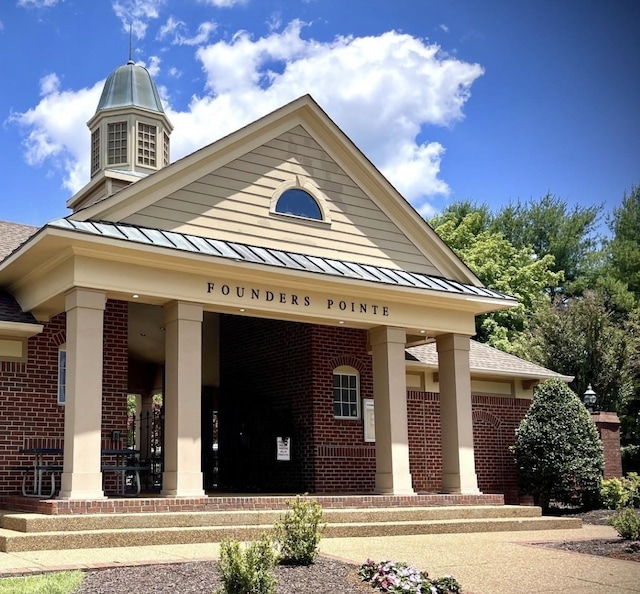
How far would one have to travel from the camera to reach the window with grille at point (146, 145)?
19938 millimetres

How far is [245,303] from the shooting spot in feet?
46.6

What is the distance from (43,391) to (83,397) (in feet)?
8.74

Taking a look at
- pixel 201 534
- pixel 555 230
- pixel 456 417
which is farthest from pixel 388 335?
pixel 555 230

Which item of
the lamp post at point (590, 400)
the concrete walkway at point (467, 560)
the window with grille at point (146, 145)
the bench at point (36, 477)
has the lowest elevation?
the concrete walkway at point (467, 560)

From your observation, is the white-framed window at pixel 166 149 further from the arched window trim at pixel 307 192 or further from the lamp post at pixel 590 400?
the lamp post at pixel 590 400

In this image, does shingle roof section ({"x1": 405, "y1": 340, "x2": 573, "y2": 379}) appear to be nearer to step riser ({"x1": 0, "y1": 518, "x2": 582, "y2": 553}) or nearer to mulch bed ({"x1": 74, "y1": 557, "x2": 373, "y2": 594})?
step riser ({"x1": 0, "y1": 518, "x2": 582, "y2": 553})

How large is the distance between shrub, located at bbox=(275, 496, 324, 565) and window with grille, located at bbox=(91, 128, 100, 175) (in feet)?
42.6

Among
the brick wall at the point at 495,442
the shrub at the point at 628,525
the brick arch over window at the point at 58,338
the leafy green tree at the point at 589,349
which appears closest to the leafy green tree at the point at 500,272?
the leafy green tree at the point at 589,349

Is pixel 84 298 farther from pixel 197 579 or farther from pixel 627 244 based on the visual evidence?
pixel 627 244

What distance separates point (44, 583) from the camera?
24.5ft

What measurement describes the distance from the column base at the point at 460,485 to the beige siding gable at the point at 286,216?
4285mm

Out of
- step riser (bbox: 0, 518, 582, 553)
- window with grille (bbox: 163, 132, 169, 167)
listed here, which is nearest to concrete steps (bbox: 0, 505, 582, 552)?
step riser (bbox: 0, 518, 582, 553)

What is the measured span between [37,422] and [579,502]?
12.7 m

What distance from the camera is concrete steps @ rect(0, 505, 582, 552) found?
10.6m
